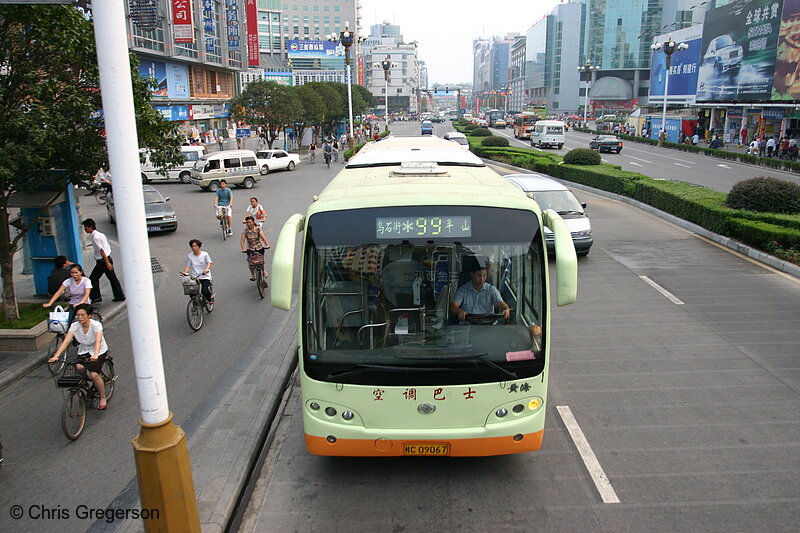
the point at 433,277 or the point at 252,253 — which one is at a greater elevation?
the point at 433,277

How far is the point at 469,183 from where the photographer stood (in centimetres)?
673

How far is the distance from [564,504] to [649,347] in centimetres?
472

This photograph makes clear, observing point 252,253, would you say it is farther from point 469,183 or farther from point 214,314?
point 469,183

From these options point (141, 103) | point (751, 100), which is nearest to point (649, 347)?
point (141, 103)

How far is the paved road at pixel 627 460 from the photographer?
18.2 ft

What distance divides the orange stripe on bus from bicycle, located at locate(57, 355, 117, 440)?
10.7 feet

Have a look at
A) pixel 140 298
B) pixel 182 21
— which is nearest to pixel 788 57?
pixel 182 21

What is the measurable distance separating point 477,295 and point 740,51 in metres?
51.9

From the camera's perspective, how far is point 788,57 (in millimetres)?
41500

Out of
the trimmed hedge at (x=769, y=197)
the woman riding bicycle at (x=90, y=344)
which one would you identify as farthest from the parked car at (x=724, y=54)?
the woman riding bicycle at (x=90, y=344)

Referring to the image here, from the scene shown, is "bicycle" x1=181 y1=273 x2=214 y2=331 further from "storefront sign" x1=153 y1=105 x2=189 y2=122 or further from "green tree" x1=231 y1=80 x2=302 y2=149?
"storefront sign" x1=153 y1=105 x2=189 y2=122

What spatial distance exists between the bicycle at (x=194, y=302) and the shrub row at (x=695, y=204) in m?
13.1

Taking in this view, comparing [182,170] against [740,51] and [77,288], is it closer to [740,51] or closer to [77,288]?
[77,288]

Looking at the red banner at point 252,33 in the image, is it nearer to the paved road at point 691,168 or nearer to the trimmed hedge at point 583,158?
the paved road at point 691,168
